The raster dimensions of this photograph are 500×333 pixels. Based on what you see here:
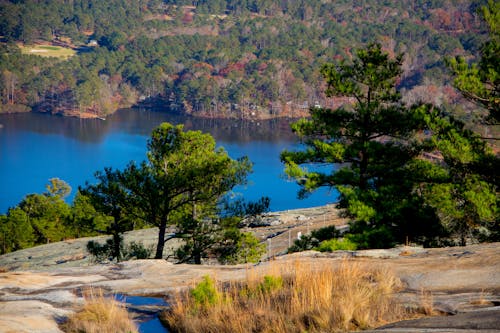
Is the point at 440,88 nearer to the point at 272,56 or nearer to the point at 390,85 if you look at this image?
→ the point at 272,56

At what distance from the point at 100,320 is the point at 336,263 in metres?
3.83

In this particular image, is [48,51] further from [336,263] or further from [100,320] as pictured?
[100,320]

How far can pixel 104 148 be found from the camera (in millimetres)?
98500

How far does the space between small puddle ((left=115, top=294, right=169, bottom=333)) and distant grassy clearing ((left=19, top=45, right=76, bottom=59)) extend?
18348 cm

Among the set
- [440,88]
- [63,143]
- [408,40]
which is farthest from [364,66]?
[408,40]

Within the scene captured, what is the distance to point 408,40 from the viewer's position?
194 meters

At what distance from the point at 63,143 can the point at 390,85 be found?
311ft

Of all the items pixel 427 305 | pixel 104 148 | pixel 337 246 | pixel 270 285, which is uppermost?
pixel 104 148

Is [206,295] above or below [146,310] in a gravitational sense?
above

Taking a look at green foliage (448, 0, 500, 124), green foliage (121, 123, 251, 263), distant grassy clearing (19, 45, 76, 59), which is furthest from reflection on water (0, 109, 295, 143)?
green foliage (448, 0, 500, 124)

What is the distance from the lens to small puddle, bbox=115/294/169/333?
22.1 ft

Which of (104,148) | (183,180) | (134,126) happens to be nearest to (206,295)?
(183,180)

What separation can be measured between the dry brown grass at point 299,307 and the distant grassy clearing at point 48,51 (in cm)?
18504

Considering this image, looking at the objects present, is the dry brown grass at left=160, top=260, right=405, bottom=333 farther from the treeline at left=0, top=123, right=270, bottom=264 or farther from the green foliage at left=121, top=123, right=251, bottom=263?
the treeline at left=0, top=123, right=270, bottom=264
